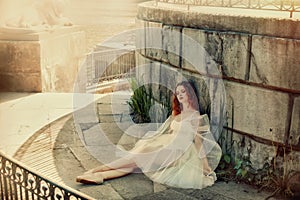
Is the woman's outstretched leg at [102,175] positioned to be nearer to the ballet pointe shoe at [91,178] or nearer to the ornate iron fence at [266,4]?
the ballet pointe shoe at [91,178]

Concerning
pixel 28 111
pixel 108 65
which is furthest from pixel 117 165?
pixel 108 65

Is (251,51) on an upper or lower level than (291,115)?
upper

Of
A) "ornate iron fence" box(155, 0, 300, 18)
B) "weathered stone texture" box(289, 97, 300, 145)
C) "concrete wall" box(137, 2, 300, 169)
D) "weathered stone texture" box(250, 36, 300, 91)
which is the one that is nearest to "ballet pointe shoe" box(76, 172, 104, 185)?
"concrete wall" box(137, 2, 300, 169)

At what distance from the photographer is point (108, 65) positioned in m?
15.0

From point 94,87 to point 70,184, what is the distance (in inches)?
288

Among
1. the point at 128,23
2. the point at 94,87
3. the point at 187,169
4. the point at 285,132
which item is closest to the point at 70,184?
the point at 187,169

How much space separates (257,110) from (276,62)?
26.0 inches

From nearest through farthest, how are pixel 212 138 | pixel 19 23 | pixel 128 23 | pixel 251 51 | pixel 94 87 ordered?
pixel 251 51
pixel 212 138
pixel 19 23
pixel 94 87
pixel 128 23

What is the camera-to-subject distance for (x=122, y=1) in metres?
28.7

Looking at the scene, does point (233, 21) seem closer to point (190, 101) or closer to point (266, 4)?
point (266, 4)

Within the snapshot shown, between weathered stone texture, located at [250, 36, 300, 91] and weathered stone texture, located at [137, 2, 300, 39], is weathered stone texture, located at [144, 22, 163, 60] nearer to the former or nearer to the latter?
weathered stone texture, located at [137, 2, 300, 39]

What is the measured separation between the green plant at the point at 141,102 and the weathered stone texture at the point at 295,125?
8.72 feet

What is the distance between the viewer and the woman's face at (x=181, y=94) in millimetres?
5734

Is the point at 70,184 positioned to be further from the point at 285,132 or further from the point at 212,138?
the point at 285,132
